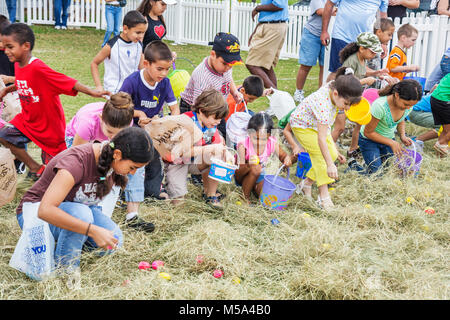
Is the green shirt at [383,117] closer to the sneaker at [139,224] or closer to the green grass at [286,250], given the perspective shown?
the green grass at [286,250]

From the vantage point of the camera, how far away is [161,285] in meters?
2.96

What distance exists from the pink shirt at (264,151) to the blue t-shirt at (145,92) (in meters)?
0.74

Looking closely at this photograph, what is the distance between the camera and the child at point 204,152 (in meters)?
4.22

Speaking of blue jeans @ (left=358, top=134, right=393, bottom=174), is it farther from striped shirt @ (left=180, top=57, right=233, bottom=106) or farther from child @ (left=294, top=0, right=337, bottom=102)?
child @ (left=294, top=0, right=337, bottom=102)

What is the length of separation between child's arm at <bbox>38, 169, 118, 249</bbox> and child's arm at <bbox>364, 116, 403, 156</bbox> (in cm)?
313

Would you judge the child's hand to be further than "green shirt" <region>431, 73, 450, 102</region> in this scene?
No

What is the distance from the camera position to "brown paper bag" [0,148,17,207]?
12.5 feet

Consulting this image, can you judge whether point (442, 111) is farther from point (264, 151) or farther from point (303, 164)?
point (264, 151)

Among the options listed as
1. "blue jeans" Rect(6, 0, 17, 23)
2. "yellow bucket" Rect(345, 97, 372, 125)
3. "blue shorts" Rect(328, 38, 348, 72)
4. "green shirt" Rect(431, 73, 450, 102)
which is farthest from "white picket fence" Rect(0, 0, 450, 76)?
"yellow bucket" Rect(345, 97, 372, 125)

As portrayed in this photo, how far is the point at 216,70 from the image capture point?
4859mm
